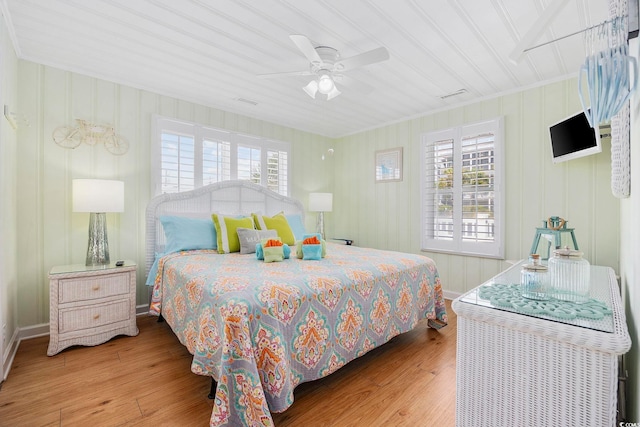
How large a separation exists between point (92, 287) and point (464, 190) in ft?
13.6

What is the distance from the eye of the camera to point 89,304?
2.60 metres

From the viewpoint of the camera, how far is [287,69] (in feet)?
9.62

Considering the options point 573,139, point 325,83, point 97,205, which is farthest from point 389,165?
point 97,205

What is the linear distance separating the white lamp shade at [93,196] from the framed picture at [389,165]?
3.56m

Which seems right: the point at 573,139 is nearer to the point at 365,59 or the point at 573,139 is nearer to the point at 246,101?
the point at 365,59

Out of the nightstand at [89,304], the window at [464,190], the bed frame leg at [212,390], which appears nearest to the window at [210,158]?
the nightstand at [89,304]

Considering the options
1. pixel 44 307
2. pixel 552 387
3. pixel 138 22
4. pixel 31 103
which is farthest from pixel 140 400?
pixel 31 103

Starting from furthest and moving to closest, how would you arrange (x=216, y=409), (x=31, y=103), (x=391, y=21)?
(x=31, y=103), (x=391, y=21), (x=216, y=409)

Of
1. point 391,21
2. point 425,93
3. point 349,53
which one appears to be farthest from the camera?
point 425,93

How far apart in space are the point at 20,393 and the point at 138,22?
2.65 m

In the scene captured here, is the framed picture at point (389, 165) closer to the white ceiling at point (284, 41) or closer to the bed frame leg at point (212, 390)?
the white ceiling at point (284, 41)

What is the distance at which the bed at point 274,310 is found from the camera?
1.51 metres

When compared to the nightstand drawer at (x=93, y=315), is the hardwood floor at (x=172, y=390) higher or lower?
lower

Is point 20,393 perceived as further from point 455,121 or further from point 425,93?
point 455,121
